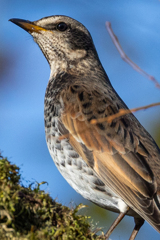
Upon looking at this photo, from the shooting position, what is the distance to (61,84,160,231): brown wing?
10.0 feet

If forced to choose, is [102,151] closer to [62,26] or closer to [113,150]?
[113,150]

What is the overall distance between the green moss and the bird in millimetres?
717

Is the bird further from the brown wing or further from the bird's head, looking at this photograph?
the bird's head

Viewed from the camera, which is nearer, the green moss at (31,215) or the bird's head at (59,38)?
the green moss at (31,215)

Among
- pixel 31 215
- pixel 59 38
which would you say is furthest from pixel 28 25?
pixel 31 215

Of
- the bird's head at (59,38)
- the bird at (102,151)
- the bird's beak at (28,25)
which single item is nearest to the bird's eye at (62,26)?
the bird's head at (59,38)

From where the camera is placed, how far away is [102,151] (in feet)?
10.6

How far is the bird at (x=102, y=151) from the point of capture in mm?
3105

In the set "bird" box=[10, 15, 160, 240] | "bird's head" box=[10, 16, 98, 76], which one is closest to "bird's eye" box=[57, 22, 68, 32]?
"bird's head" box=[10, 16, 98, 76]

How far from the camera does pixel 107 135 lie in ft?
10.7

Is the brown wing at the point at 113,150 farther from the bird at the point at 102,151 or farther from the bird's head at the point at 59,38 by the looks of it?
the bird's head at the point at 59,38

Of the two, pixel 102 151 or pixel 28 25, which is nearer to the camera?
pixel 102 151

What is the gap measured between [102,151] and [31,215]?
4.25 ft

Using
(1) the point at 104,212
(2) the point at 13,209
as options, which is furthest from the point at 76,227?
(1) the point at 104,212
